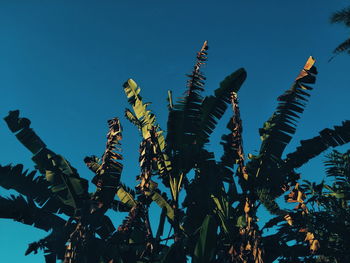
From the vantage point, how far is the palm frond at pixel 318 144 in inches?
271

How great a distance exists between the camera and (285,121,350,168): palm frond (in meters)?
6.88

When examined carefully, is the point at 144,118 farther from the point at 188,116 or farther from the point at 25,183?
the point at 25,183

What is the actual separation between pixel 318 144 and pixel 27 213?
612 cm

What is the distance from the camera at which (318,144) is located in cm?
701

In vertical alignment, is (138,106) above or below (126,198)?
above

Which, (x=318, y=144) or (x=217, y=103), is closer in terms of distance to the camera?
(x=318, y=144)

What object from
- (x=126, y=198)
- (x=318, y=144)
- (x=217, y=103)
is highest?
(x=217, y=103)

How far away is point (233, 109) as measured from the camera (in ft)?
23.1

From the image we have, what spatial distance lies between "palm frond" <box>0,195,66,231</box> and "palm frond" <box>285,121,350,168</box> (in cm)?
521

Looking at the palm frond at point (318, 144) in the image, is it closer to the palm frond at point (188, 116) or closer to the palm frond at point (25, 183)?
the palm frond at point (188, 116)

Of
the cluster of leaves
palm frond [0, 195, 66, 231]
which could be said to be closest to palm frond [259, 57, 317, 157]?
the cluster of leaves

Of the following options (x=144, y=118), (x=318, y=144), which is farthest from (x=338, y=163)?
(x=144, y=118)

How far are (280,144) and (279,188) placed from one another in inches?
38.0

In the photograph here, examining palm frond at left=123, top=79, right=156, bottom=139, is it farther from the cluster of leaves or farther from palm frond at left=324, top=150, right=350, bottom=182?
palm frond at left=324, top=150, right=350, bottom=182
